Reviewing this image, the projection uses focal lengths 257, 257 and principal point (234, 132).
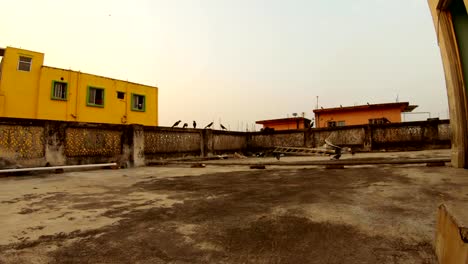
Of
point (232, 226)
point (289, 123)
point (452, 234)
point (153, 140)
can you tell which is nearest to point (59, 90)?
point (153, 140)

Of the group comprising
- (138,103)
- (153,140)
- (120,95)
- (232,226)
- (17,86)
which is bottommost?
(232,226)

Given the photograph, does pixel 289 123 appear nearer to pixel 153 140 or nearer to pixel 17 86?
pixel 153 140

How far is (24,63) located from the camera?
16266mm

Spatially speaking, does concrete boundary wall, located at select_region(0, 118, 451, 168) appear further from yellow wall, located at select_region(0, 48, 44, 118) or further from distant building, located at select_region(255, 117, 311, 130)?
distant building, located at select_region(255, 117, 311, 130)

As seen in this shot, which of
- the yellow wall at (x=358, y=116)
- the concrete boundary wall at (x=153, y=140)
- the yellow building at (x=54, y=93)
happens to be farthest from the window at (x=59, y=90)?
the yellow wall at (x=358, y=116)

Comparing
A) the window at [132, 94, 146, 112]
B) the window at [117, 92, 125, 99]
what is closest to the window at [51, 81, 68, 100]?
the window at [117, 92, 125, 99]

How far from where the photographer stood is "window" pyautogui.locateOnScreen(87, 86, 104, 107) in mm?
18203

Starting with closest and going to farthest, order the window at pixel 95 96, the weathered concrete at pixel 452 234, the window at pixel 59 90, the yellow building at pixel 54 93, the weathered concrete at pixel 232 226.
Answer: the weathered concrete at pixel 452 234, the weathered concrete at pixel 232 226, the yellow building at pixel 54 93, the window at pixel 59 90, the window at pixel 95 96

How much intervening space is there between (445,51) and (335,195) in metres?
4.14

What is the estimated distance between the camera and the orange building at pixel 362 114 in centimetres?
2389

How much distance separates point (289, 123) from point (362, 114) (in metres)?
7.57

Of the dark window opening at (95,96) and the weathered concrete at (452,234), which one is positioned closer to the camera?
the weathered concrete at (452,234)

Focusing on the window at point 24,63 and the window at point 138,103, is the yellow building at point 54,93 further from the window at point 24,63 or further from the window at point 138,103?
the window at point 138,103

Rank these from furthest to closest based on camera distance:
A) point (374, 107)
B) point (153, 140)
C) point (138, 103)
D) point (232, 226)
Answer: point (374, 107) < point (138, 103) < point (153, 140) < point (232, 226)
